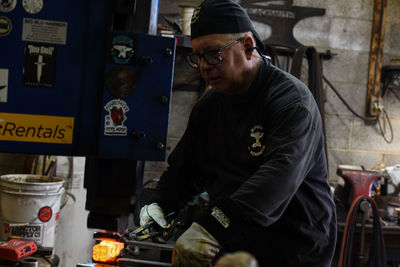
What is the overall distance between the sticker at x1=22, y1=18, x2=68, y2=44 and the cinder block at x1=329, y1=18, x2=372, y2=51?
276 centimetres

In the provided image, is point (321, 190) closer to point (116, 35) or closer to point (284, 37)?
point (116, 35)

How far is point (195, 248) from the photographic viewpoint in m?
1.02

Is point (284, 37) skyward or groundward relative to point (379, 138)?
skyward

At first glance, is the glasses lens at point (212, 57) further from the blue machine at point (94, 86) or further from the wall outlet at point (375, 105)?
the wall outlet at point (375, 105)

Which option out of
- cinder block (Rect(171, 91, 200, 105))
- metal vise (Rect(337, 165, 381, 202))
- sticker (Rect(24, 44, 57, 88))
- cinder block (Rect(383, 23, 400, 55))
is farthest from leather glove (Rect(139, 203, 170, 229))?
cinder block (Rect(383, 23, 400, 55))

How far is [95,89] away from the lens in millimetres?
885

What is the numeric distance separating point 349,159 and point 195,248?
2.61m

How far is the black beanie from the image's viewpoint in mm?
1294

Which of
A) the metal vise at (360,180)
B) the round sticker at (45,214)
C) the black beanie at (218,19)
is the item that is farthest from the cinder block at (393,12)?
the round sticker at (45,214)

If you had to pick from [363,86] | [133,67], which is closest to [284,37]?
[363,86]

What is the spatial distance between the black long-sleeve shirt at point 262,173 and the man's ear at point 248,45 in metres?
0.06

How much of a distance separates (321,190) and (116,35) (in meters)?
0.81

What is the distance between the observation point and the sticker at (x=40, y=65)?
88cm

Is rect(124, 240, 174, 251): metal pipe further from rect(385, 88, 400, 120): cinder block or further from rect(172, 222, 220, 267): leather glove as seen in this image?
rect(385, 88, 400, 120): cinder block
